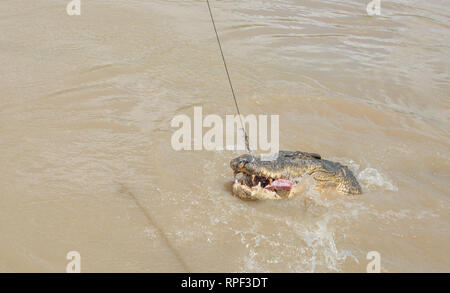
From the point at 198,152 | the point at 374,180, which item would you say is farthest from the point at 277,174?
the point at 374,180

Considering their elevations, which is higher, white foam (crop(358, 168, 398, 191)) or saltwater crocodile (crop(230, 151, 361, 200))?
saltwater crocodile (crop(230, 151, 361, 200))

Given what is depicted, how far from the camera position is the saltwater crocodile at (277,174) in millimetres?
2934

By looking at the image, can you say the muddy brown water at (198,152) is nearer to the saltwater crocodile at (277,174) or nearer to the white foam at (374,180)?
the white foam at (374,180)

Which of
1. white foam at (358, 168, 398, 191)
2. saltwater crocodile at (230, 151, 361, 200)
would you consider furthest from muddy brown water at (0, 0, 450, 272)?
saltwater crocodile at (230, 151, 361, 200)

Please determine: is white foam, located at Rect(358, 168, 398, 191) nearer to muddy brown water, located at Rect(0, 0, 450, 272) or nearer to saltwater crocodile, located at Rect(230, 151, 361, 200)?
muddy brown water, located at Rect(0, 0, 450, 272)

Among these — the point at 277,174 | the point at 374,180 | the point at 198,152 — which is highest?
the point at 277,174

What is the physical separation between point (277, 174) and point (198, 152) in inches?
45.1

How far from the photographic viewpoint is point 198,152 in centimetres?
391

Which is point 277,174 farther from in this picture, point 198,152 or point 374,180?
point 374,180

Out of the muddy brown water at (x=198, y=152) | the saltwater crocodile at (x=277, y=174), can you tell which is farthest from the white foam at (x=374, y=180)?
the saltwater crocodile at (x=277, y=174)

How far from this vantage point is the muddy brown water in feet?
9.09

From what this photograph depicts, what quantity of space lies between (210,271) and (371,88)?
420 cm

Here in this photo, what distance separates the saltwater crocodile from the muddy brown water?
128 millimetres
